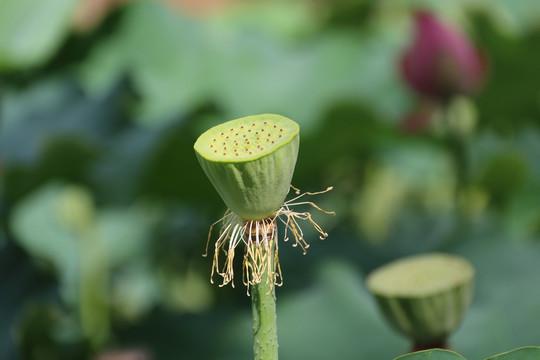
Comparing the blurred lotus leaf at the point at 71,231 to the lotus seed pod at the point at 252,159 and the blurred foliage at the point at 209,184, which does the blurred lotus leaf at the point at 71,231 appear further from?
the lotus seed pod at the point at 252,159

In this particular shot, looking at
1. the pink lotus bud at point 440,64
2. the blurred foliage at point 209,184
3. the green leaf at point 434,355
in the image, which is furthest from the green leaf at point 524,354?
the pink lotus bud at point 440,64

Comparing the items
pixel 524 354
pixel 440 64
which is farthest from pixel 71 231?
pixel 524 354

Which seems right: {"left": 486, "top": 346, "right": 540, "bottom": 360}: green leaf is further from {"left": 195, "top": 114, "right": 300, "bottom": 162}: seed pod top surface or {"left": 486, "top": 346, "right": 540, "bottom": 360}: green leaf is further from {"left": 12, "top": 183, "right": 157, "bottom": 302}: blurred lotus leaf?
{"left": 12, "top": 183, "right": 157, "bottom": 302}: blurred lotus leaf

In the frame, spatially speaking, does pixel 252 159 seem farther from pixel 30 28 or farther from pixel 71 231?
pixel 30 28

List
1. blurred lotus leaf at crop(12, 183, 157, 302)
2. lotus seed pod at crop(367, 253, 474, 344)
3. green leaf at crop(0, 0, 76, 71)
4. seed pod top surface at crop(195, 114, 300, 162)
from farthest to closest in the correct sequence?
green leaf at crop(0, 0, 76, 71), blurred lotus leaf at crop(12, 183, 157, 302), lotus seed pod at crop(367, 253, 474, 344), seed pod top surface at crop(195, 114, 300, 162)

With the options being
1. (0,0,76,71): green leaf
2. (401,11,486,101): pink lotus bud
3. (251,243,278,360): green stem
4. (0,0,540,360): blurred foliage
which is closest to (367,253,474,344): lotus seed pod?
(251,243,278,360): green stem

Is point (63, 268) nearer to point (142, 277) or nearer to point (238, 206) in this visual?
point (142, 277)
